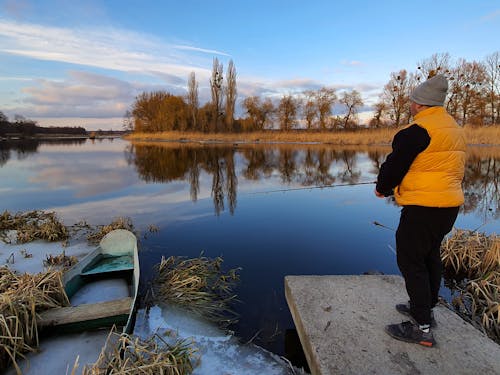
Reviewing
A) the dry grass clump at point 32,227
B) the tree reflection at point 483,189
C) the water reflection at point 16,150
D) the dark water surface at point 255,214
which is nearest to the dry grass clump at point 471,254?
the dark water surface at point 255,214

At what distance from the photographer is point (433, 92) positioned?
2.07 metres

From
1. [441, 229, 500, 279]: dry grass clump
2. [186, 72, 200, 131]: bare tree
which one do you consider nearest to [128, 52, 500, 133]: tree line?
[186, 72, 200, 131]: bare tree

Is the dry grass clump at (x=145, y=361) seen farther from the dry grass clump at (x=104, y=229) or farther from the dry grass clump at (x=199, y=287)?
the dry grass clump at (x=104, y=229)

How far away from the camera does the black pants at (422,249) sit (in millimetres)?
2102

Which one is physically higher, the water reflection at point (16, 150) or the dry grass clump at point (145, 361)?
the water reflection at point (16, 150)

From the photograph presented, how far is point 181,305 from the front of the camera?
11.8ft

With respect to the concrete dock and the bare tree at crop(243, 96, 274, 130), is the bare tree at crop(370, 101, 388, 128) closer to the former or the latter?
the bare tree at crop(243, 96, 274, 130)

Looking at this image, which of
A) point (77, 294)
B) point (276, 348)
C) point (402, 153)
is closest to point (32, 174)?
point (77, 294)

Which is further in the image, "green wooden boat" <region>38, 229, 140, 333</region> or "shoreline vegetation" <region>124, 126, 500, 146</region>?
"shoreline vegetation" <region>124, 126, 500, 146</region>

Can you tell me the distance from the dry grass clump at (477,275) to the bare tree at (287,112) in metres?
39.0

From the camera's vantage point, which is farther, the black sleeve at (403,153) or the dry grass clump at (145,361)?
the dry grass clump at (145,361)

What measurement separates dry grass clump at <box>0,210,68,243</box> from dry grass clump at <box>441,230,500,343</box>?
6573 millimetres

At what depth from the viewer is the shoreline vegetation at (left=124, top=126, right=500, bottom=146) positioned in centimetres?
2285

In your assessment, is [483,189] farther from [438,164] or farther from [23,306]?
[23,306]
